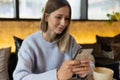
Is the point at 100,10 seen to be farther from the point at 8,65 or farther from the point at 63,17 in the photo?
the point at 63,17

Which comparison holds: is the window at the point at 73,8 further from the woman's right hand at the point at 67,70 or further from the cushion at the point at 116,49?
the woman's right hand at the point at 67,70

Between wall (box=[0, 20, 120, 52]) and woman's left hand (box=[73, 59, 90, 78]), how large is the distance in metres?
2.12

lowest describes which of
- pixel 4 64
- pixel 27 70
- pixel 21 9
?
pixel 4 64

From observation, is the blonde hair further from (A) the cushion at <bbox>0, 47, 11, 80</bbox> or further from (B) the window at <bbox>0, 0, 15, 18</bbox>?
(B) the window at <bbox>0, 0, 15, 18</bbox>

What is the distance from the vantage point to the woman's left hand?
0.98 metres

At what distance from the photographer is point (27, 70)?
108 cm

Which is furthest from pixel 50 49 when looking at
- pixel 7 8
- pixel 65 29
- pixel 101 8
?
pixel 101 8

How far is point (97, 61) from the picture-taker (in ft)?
9.46

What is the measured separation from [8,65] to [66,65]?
1.75 metres

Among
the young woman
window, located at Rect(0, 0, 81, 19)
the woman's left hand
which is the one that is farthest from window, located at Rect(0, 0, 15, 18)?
the woman's left hand

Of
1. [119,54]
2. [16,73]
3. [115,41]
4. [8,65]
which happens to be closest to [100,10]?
[115,41]

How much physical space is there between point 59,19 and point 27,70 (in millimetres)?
298

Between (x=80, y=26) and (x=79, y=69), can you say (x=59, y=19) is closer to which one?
(x=79, y=69)

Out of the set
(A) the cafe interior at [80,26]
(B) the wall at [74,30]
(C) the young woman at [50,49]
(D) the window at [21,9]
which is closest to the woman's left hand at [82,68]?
(C) the young woman at [50,49]
